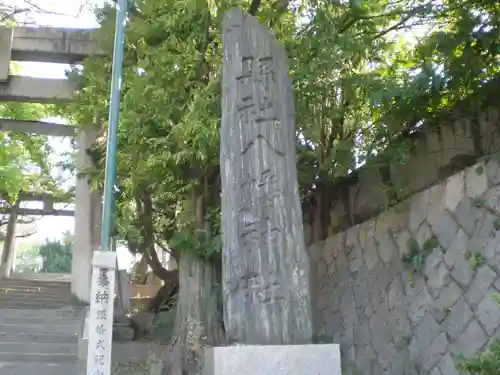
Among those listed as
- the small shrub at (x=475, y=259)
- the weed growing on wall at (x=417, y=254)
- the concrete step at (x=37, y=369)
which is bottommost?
the concrete step at (x=37, y=369)

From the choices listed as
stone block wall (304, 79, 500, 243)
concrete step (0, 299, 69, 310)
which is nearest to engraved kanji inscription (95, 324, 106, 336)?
stone block wall (304, 79, 500, 243)

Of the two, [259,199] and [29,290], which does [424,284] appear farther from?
[29,290]

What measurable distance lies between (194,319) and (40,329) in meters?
3.40

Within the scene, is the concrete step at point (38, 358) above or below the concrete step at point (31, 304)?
below

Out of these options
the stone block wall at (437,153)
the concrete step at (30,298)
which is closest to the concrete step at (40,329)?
the concrete step at (30,298)

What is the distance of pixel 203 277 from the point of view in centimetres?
830

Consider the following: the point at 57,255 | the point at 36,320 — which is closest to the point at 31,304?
the point at 36,320

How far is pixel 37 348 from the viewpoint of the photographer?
9.07 meters

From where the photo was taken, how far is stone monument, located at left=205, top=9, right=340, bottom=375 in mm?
4004

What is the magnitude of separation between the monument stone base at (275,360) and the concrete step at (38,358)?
551 centimetres

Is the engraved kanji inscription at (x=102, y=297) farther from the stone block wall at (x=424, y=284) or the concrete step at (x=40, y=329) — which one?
the concrete step at (x=40, y=329)

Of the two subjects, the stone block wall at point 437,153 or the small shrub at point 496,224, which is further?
the stone block wall at point 437,153

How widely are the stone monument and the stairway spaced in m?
4.87

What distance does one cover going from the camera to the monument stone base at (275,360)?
3.88 metres
